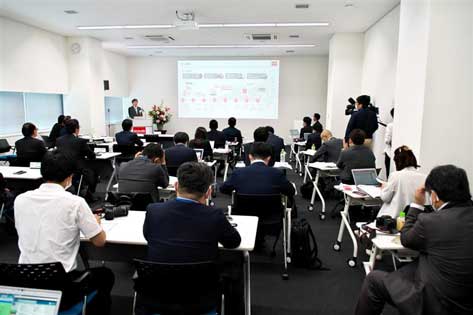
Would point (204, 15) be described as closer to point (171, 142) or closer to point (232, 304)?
point (171, 142)

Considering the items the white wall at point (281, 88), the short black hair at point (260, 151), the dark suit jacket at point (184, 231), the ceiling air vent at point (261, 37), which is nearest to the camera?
the dark suit jacket at point (184, 231)

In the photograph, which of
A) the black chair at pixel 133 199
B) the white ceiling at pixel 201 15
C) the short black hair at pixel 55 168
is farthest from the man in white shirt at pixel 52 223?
the white ceiling at pixel 201 15

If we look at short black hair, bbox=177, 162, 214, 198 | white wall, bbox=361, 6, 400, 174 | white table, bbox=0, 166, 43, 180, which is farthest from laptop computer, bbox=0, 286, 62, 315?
white wall, bbox=361, 6, 400, 174

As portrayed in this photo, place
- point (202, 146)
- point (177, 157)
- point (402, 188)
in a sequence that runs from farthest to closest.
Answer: point (202, 146) → point (177, 157) → point (402, 188)

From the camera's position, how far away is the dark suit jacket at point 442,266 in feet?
5.99

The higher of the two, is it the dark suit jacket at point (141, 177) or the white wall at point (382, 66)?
the white wall at point (382, 66)

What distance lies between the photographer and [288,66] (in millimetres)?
13344

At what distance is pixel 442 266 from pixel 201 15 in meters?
6.55

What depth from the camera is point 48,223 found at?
1880 mm

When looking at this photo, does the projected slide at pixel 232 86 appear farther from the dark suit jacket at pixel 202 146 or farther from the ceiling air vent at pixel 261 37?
the dark suit jacket at pixel 202 146

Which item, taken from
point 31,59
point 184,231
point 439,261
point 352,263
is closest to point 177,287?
point 184,231

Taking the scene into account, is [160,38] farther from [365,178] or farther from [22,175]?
[365,178]

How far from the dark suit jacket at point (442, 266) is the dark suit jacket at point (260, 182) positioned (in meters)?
1.37

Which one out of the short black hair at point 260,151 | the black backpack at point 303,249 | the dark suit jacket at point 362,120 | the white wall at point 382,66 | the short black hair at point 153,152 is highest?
the white wall at point 382,66
